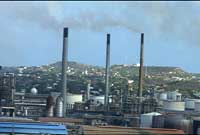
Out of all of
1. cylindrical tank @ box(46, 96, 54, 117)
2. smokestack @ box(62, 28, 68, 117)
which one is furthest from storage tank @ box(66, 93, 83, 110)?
cylindrical tank @ box(46, 96, 54, 117)

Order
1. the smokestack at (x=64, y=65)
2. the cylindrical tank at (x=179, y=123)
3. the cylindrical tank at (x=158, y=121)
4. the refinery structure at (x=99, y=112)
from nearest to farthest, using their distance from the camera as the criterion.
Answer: the refinery structure at (x=99, y=112) → the cylindrical tank at (x=179, y=123) → the cylindrical tank at (x=158, y=121) → the smokestack at (x=64, y=65)

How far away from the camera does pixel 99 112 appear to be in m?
40.8

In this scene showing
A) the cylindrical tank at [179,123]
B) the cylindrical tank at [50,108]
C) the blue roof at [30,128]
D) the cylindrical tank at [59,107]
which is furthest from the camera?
the cylindrical tank at [59,107]

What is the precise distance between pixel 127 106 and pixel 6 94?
932cm

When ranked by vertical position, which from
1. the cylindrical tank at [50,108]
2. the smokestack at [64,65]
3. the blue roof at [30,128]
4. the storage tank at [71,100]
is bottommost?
the blue roof at [30,128]

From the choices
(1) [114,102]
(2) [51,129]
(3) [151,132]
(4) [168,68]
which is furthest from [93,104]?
(4) [168,68]

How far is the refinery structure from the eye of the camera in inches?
1036

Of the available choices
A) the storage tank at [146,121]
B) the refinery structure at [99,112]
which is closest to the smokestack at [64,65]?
the refinery structure at [99,112]

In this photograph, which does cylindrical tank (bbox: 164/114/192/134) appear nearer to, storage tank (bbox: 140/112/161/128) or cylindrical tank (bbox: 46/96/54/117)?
storage tank (bbox: 140/112/161/128)

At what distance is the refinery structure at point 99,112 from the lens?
26.3m

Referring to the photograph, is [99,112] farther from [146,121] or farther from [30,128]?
[30,128]

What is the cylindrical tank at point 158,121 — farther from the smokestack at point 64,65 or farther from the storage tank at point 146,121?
the smokestack at point 64,65

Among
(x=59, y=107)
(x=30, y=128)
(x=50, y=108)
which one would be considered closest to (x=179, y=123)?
(x=50, y=108)

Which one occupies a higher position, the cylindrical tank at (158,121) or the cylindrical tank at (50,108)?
the cylindrical tank at (50,108)
